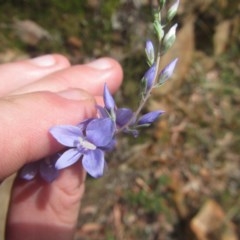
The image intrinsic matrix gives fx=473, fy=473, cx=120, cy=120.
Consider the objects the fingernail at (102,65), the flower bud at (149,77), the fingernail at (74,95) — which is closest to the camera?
the flower bud at (149,77)

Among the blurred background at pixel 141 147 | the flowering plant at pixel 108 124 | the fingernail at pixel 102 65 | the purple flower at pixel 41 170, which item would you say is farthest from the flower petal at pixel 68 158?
the blurred background at pixel 141 147

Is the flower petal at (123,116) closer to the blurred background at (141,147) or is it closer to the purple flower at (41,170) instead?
the purple flower at (41,170)

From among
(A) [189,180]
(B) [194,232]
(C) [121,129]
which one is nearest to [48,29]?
(A) [189,180]

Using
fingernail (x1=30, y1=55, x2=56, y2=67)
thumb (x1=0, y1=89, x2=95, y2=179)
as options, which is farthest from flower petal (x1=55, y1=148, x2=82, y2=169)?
fingernail (x1=30, y1=55, x2=56, y2=67)

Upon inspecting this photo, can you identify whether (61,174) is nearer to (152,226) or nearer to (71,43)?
(152,226)

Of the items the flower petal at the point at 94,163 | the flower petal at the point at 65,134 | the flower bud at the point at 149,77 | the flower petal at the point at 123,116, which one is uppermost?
the flower bud at the point at 149,77
